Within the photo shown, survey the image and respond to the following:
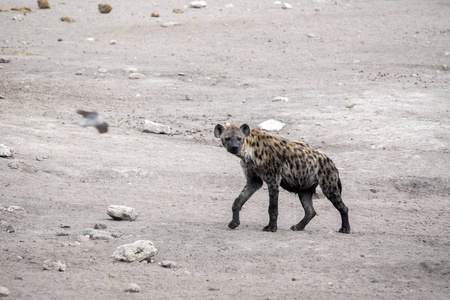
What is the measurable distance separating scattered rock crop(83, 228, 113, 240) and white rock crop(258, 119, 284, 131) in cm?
503

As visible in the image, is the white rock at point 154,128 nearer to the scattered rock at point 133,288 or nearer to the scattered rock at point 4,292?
the scattered rock at point 133,288

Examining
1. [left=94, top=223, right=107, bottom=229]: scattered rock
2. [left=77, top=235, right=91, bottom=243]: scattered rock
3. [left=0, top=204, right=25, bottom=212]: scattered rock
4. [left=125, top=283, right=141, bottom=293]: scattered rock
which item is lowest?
[left=0, top=204, right=25, bottom=212]: scattered rock

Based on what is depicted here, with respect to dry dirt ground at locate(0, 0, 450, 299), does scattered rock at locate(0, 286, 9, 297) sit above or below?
above

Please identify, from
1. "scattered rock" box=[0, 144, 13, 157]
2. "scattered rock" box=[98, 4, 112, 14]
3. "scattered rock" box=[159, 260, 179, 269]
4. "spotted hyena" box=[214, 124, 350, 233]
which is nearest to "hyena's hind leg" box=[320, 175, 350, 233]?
"spotted hyena" box=[214, 124, 350, 233]

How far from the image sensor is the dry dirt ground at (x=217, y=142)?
5223 mm

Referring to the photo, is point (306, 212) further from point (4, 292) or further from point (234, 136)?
point (4, 292)

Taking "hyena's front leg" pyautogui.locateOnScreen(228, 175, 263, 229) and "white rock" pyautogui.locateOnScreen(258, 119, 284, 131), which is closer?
"hyena's front leg" pyautogui.locateOnScreen(228, 175, 263, 229)

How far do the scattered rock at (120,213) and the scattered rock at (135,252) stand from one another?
1150 millimetres

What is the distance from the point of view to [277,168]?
6.65m

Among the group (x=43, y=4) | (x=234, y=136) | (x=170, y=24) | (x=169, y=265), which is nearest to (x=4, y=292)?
(x=169, y=265)

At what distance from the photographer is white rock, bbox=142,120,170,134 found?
10562 mm

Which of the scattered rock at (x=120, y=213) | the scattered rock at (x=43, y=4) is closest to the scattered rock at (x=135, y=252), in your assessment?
the scattered rock at (x=120, y=213)

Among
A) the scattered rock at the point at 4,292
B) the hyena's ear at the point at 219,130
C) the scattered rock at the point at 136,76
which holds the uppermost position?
the hyena's ear at the point at 219,130

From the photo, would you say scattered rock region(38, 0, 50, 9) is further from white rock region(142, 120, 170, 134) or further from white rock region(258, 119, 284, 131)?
white rock region(258, 119, 284, 131)
